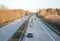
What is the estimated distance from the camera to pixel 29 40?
82.5 ft

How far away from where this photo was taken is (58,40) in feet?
83.5

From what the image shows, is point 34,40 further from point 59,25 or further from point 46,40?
point 59,25

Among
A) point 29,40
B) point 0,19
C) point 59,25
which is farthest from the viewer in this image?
point 0,19

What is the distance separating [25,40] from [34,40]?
3.57ft

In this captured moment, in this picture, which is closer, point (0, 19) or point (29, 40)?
point (29, 40)

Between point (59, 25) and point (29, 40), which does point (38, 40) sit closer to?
point (29, 40)

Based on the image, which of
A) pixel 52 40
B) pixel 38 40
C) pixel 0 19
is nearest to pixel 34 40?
pixel 38 40

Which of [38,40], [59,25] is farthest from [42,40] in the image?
[59,25]

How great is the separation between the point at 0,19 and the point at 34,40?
118 ft

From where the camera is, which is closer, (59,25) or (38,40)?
(38,40)

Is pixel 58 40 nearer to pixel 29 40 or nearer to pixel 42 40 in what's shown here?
pixel 42 40

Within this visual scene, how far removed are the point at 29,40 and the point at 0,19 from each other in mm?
36013

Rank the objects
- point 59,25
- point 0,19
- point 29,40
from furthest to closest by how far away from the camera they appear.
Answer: point 0,19 < point 59,25 < point 29,40

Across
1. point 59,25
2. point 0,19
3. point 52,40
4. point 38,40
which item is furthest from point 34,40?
point 0,19
